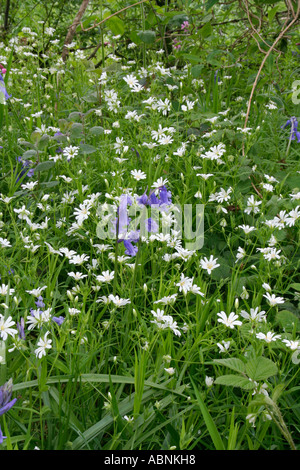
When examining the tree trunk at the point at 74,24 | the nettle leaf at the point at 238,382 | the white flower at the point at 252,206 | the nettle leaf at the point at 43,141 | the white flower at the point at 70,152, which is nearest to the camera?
the nettle leaf at the point at 238,382

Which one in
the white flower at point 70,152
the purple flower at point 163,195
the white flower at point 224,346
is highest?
the white flower at point 70,152

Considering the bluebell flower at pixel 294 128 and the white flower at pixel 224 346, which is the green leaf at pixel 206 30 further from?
the white flower at pixel 224 346

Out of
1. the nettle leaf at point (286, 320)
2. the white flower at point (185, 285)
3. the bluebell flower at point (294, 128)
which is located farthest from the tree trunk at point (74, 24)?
the nettle leaf at point (286, 320)

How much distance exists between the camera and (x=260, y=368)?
3.71 ft

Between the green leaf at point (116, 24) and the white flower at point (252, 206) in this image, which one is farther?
the green leaf at point (116, 24)

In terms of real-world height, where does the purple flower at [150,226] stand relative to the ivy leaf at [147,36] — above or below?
below

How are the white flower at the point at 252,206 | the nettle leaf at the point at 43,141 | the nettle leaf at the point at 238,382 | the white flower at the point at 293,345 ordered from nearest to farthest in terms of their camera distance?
the nettle leaf at the point at 238,382
the white flower at the point at 293,345
the white flower at the point at 252,206
the nettle leaf at the point at 43,141

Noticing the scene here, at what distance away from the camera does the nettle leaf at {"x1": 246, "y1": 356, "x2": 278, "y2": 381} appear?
1116 millimetres

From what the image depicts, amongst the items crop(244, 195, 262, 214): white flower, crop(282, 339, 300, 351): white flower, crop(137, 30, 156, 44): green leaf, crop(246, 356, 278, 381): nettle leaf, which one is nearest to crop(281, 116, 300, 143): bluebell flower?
crop(244, 195, 262, 214): white flower

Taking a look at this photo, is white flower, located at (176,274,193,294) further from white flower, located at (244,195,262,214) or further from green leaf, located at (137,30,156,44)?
green leaf, located at (137,30,156,44)

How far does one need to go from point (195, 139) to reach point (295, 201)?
36.3 inches

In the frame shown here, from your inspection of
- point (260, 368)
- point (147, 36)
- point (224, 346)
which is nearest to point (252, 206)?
point (224, 346)

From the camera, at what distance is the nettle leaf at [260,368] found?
112 centimetres

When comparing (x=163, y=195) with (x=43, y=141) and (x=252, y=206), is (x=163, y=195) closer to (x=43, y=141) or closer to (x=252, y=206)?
(x=252, y=206)
